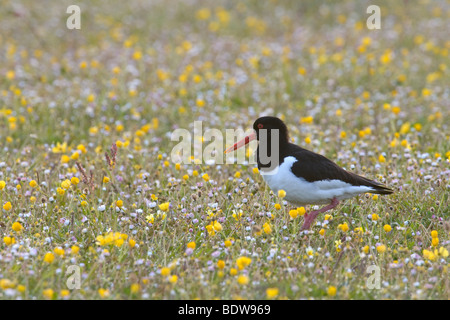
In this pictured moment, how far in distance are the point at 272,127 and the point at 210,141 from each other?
235cm

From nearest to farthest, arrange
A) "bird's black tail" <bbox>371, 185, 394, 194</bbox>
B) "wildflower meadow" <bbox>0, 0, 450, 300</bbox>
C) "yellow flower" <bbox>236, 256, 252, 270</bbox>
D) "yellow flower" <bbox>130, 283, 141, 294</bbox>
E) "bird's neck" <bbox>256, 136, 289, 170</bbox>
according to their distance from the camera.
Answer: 1. "yellow flower" <bbox>130, 283, 141, 294</bbox>
2. "yellow flower" <bbox>236, 256, 252, 270</bbox>
3. "wildflower meadow" <bbox>0, 0, 450, 300</bbox>
4. "bird's black tail" <bbox>371, 185, 394, 194</bbox>
5. "bird's neck" <bbox>256, 136, 289, 170</bbox>

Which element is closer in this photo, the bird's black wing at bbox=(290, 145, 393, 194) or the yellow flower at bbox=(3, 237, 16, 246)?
the yellow flower at bbox=(3, 237, 16, 246)

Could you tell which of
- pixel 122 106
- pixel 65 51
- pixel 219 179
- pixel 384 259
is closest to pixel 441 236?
pixel 384 259

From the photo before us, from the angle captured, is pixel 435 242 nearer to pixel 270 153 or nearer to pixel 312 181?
→ pixel 312 181

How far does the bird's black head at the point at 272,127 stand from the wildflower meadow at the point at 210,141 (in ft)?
1.73

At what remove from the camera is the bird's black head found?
612 cm

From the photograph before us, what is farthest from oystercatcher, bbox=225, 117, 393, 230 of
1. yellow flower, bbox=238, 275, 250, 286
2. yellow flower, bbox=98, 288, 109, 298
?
yellow flower, bbox=98, 288, 109, 298

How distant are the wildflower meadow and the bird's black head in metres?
0.53

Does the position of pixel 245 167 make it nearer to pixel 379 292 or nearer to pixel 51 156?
pixel 51 156

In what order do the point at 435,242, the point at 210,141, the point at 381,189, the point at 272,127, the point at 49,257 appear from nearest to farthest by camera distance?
the point at 49,257 < the point at 435,242 < the point at 381,189 < the point at 272,127 < the point at 210,141

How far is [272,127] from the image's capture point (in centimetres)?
622

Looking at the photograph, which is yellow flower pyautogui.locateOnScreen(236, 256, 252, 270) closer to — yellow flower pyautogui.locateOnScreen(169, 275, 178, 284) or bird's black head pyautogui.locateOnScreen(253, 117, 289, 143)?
yellow flower pyautogui.locateOnScreen(169, 275, 178, 284)

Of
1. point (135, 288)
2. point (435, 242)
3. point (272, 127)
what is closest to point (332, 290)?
point (435, 242)
